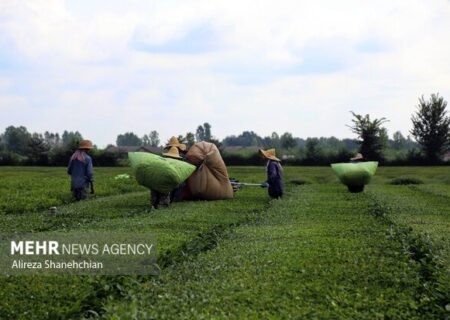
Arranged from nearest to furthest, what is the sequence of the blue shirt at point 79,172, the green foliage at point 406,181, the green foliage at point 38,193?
the green foliage at point 38,193, the blue shirt at point 79,172, the green foliage at point 406,181

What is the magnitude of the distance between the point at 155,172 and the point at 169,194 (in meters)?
1.59

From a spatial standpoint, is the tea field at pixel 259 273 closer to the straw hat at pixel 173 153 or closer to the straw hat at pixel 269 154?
the straw hat at pixel 173 153

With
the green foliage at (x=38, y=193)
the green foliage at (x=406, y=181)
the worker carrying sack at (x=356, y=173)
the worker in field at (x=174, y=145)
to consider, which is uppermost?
the worker in field at (x=174, y=145)

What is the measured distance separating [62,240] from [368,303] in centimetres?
585

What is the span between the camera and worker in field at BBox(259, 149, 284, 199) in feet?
75.6

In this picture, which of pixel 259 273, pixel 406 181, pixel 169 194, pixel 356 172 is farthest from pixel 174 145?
→ pixel 406 181

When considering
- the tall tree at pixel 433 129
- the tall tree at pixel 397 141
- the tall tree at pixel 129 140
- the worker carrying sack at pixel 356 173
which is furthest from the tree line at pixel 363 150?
the tall tree at pixel 129 140

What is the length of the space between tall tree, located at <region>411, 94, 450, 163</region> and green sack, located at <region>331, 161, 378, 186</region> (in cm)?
4176

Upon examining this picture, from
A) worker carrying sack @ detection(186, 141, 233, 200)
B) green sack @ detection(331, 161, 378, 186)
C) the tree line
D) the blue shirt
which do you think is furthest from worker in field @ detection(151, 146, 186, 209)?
the tree line

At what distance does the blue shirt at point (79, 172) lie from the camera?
2184cm

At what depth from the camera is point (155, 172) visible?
1886 cm

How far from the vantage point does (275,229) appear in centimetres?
1373

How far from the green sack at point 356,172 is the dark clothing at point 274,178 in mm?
5532

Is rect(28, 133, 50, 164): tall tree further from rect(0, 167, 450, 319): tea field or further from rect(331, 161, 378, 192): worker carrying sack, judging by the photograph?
rect(0, 167, 450, 319): tea field
